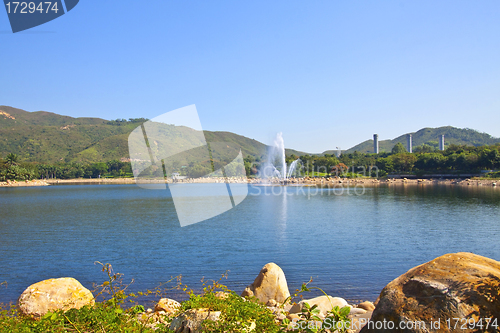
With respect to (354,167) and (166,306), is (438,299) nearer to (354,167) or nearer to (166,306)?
(166,306)

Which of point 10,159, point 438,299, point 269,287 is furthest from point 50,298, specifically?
point 10,159

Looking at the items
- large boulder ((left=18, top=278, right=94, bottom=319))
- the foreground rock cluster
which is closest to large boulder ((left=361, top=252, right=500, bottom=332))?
the foreground rock cluster

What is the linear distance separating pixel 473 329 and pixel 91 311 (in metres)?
6.26

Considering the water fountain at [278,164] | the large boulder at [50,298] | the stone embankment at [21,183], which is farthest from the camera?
the stone embankment at [21,183]

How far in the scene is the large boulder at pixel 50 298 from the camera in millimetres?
8047

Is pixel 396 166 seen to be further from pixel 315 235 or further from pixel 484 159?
pixel 315 235

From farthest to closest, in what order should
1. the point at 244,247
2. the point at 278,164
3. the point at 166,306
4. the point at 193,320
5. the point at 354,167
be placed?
the point at 354,167, the point at 278,164, the point at 244,247, the point at 166,306, the point at 193,320

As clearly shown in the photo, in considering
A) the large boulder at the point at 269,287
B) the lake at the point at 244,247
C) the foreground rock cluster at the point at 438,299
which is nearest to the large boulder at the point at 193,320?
the foreground rock cluster at the point at 438,299

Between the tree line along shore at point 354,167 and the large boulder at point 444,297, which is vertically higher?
the tree line along shore at point 354,167

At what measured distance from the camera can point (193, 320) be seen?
570 cm

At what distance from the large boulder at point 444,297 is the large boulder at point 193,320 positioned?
2.56m

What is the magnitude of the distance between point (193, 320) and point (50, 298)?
4.93 m

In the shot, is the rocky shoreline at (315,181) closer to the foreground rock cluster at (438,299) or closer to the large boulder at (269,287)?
the large boulder at (269,287)

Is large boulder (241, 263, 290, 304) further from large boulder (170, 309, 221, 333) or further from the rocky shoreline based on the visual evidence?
the rocky shoreline
